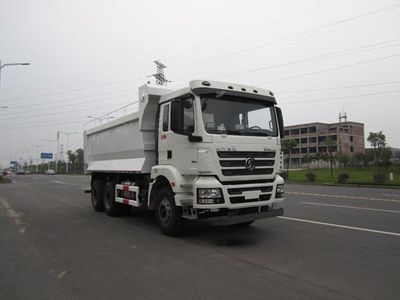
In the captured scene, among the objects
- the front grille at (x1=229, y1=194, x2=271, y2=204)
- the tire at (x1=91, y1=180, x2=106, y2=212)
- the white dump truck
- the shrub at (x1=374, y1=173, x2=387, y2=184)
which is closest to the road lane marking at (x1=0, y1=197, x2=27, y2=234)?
the tire at (x1=91, y1=180, x2=106, y2=212)

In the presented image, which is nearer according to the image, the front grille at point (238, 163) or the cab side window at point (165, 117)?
the front grille at point (238, 163)

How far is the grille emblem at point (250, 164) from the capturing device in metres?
8.32

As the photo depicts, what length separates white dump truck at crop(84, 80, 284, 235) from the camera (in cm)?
797

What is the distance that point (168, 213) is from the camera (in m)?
8.90

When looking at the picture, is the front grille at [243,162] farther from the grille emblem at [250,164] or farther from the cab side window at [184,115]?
the cab side window at [184,115]

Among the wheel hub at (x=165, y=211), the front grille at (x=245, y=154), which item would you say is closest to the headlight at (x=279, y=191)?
the front grille at (x=245, y=154)

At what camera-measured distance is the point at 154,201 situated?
947cm

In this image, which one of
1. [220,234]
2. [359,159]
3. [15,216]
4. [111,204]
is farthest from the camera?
[359,159]

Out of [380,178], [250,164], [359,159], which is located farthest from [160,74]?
[359,159]

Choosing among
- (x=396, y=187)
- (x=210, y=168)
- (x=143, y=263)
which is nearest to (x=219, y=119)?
(x=210, y=168)

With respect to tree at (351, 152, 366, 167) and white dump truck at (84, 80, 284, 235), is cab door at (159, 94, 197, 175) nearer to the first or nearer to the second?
white dump truck at (84, 80, 284, 235)

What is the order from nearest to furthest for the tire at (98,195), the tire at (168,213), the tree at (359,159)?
the tire at (168,213), the tire at (98,195), the tree at (359,159)

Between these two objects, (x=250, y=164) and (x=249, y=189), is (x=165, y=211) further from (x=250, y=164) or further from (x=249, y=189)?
(x=250, y=164)

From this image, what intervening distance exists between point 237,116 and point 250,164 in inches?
41.5
